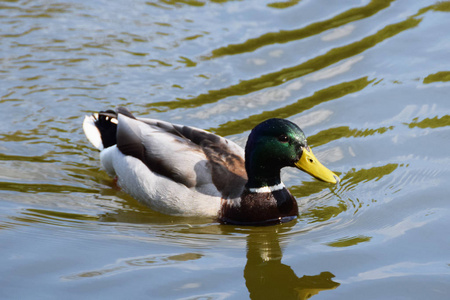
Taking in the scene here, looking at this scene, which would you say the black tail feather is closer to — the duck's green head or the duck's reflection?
the duck's green head

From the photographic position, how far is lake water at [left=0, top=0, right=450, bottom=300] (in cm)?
562

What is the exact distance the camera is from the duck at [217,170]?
664cm

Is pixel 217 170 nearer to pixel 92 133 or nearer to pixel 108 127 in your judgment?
pixel 108 127

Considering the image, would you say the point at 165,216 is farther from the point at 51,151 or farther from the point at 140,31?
the point at 140,31

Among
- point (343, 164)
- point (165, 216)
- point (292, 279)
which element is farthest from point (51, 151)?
point (292, 279)

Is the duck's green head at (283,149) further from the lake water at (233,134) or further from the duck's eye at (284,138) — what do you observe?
the lake water at (233,134)

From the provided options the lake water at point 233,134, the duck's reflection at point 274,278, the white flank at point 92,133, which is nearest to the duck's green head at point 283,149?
the lake water at point 233,134

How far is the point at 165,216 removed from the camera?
7.09 meters

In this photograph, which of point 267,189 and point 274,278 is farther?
point 267,189

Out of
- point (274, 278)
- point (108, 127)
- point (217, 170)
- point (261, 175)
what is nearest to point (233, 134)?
point (108, 127)

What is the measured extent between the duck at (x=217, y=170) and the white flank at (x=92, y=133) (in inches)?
26.0

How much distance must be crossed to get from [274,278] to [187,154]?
72.7 inches

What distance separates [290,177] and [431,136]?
1551 mm

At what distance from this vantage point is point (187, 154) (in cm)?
712
